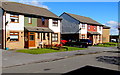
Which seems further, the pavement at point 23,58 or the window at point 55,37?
the window at point 55,37

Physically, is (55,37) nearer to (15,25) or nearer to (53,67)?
(15,25)

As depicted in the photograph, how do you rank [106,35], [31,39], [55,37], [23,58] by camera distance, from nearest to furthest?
[23,58] < [31,39] < [55,37] < [106,35]

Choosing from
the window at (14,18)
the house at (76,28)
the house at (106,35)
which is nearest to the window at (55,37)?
the house at (76,28)

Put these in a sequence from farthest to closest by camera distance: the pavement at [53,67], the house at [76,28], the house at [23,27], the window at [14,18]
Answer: the house at [76,28] < the window at [14,18] < the house at [23,27] < the pavement at [53,67]

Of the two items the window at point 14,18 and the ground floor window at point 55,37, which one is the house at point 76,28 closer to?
the ground floor window at point 55,37

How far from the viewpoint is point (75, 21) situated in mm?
35812

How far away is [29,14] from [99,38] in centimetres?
2524

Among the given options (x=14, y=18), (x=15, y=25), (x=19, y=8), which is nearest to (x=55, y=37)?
(x=19, y=8)

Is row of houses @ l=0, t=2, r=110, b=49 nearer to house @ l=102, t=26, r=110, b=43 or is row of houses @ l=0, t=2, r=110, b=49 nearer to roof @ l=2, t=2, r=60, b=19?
roof @ l=2, t=2, r=60, b=19

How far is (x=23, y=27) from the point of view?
22.9 meters

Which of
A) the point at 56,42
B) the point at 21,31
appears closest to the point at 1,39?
the point at 21,31

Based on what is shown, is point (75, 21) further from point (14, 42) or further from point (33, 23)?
point (14, 42)

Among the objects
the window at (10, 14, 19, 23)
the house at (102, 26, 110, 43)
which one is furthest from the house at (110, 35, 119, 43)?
the window at (10, 14, 19, 23)

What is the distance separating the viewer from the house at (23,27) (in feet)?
67.6
